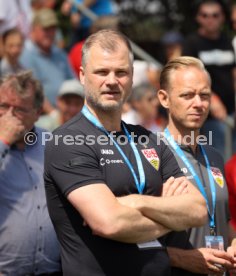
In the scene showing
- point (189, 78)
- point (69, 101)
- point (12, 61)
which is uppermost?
point (12, 61)

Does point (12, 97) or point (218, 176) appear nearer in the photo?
point (218, 176)

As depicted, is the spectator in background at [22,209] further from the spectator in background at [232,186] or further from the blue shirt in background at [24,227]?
the spectator in background at [232,186]

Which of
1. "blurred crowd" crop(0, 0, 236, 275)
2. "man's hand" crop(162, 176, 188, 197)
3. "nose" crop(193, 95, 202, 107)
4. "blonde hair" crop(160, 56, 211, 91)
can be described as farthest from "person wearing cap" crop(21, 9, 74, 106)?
"man's hand" crop(162, 176, 188, 197)

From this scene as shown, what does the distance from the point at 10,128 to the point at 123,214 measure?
1705 millimetres

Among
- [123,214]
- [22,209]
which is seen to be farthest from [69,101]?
[123,214]

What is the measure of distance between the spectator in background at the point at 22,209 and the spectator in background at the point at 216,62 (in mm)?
4165

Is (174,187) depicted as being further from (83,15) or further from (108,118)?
(83,15)

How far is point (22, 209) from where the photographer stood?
230 inches

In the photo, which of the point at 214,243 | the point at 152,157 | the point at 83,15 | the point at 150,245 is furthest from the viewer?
the point at 83,15

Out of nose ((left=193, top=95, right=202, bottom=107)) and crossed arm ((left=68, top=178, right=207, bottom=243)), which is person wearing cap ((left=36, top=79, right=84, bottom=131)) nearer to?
nose ((left=193, top=95, right=202, bottom=107))

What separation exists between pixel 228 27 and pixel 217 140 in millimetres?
4342

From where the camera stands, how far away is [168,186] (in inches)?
199

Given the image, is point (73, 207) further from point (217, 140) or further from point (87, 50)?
point (217, 140)

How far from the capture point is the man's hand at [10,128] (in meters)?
6.01
